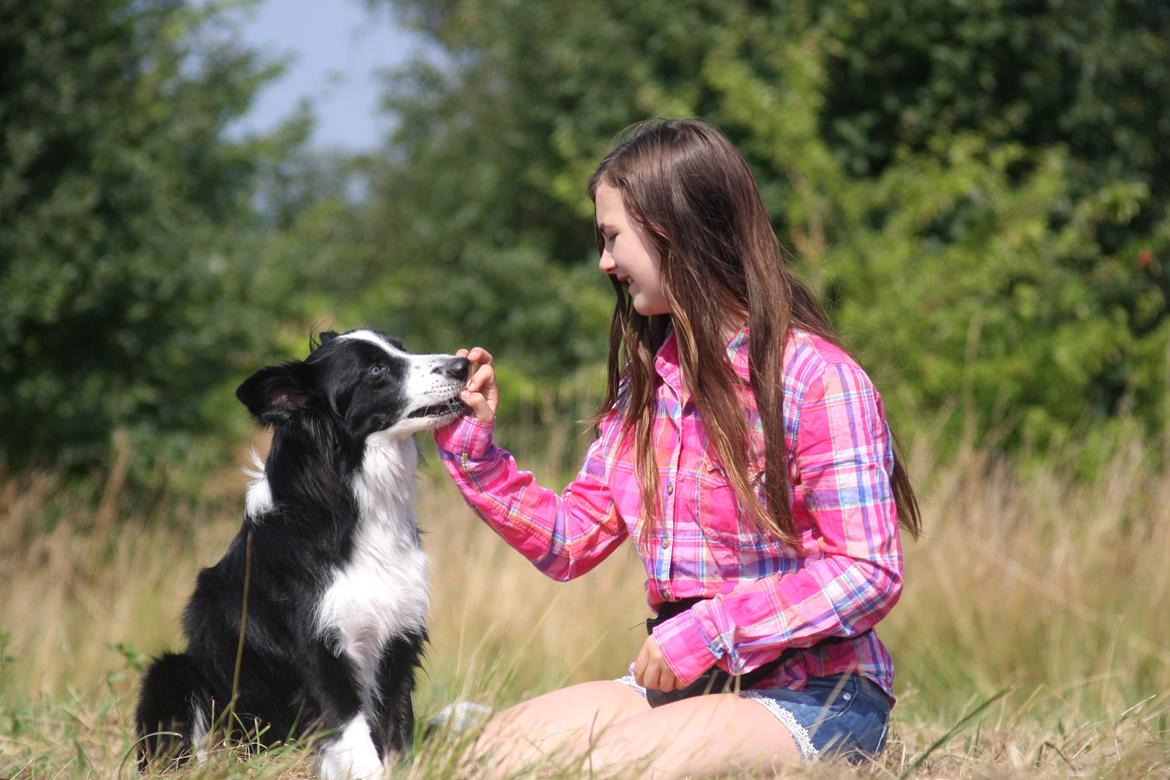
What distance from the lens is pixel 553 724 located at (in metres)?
2.96

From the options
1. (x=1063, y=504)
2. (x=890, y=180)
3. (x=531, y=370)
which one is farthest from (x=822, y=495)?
(x=531, y=370)

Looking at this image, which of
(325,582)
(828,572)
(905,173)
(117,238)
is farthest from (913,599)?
(117,238)

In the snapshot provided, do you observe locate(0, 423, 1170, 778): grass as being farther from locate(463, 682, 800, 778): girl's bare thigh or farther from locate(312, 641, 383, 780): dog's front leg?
locate(463, 682, 800, 778): girl's bare thigh

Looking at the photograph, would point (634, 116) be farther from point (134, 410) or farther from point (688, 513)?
point (688, 513)

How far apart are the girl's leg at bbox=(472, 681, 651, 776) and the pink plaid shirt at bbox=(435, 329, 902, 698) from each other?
317 millimetres

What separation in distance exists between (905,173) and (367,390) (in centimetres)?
626

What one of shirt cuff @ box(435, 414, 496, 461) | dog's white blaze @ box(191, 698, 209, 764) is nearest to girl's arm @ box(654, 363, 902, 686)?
shirt cuff @ box(435, 414, 496, 461)

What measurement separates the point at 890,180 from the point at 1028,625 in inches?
161

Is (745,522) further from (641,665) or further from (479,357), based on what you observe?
(479,357)

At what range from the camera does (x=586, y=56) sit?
993 cm

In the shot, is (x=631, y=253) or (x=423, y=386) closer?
(x=631, y=253)

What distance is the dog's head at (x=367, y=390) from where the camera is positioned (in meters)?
3.01

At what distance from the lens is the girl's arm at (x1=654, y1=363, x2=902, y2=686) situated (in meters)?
2.56

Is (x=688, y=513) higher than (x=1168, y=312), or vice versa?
(x=688, y=513)
